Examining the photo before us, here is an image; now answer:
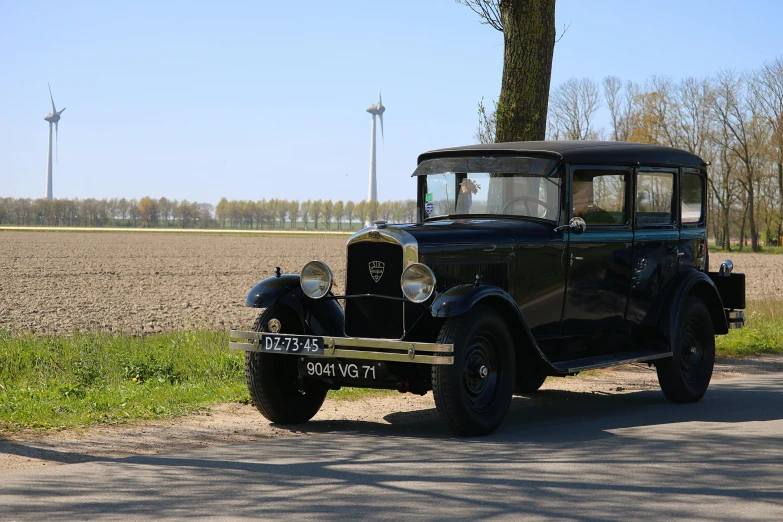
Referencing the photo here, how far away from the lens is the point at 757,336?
49.9 ft

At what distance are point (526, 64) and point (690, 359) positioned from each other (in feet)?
15.8

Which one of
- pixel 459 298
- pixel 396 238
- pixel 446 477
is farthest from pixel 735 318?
pixel 446 477

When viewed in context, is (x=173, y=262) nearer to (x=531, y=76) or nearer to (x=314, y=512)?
(x=531, y=76)

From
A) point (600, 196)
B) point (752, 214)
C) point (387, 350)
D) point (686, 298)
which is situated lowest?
point (387, 350)

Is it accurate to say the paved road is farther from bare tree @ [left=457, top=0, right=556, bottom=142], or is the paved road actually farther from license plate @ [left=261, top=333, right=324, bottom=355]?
bare tree @ [left=457, top=0, right=556, bottom=142]

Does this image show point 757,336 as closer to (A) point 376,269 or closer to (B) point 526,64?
(B) point 526,64

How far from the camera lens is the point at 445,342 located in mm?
A: 7285

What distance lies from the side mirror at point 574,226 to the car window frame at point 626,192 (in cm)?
12

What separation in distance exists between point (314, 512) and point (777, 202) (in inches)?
3248

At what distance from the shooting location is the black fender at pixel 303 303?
27.4 ft

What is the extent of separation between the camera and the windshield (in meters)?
8.82

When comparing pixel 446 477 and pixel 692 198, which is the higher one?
pixel 692 198

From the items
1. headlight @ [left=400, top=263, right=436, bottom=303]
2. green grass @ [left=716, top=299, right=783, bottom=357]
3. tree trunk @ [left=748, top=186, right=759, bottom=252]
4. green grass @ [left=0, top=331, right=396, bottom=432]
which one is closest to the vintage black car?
headlight @ [left=400, top=263, right=436, bottom=303]

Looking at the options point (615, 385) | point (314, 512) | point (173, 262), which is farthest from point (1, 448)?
point (173, 262)
